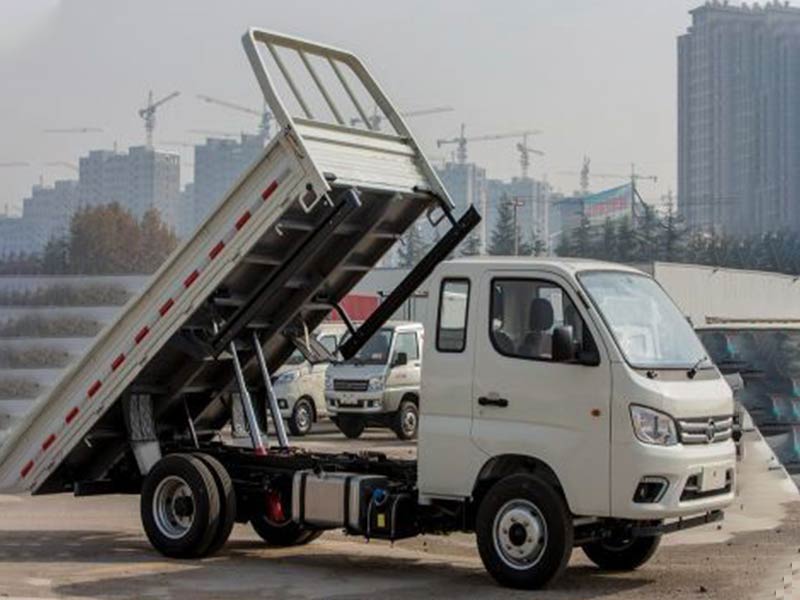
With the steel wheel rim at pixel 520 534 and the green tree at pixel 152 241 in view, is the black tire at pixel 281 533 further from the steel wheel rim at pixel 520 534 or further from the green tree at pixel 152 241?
the green tree at pixel 152 241

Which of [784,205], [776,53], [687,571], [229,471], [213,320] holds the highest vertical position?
[776,53]

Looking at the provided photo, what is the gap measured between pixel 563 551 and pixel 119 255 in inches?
577

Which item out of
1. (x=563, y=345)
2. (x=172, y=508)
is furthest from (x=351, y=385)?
(x=563, y=345)

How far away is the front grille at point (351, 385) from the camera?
Result: 83.7 ft

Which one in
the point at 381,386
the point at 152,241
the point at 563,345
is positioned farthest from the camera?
the point at 381,386

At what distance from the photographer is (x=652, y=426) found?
9.47 meters

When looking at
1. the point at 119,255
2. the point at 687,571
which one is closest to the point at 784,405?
the point at 687,571

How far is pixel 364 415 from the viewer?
25547mm

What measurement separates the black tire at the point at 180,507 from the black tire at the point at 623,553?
308cm

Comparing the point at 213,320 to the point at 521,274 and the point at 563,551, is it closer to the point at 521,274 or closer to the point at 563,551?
the point at 521,274

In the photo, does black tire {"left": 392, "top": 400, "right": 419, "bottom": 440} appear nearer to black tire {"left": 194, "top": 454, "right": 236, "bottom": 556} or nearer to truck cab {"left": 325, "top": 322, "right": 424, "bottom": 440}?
truck cab {"left": 325, "top": 322, "right": 424, "bottom": 440}

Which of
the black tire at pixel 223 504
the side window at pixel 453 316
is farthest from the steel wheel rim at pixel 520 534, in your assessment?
the black tire at pixel 223 504

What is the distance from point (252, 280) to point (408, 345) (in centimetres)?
1490

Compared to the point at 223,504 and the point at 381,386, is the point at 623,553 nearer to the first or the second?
the point at 223,504
